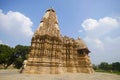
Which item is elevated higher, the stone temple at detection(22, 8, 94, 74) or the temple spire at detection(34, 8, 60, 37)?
the temple spire at detection(34, 8, 60, 37)

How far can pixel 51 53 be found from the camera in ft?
84.3

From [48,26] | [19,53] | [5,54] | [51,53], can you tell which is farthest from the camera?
[19,53]

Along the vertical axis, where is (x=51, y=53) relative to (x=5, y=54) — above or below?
below

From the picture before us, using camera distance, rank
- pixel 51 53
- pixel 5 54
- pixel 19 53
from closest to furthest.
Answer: pixel 51 53
pixel 5 54
pixel 19 53

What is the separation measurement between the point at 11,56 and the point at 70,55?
34293 mm

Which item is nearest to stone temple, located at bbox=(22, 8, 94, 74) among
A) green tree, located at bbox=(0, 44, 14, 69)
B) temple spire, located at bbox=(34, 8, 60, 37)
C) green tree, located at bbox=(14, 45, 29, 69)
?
temple spire, located at bbox=(34, 8, 60, 37)

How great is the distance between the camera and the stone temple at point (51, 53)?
24.2 meters

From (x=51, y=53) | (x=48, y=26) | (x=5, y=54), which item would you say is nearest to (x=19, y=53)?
(x=5, y=54)

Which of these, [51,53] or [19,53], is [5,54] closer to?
[19,53]

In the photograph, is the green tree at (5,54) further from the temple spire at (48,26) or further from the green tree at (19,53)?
the temple spire at (48,26)

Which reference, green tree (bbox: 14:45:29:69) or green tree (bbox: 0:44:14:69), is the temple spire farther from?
green tree (bbox: 14:45:29:69)

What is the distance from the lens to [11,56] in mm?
60062

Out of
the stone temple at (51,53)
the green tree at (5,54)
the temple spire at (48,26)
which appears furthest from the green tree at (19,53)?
the temple spire at (48,26)

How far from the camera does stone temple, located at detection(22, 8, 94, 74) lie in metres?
24.2
